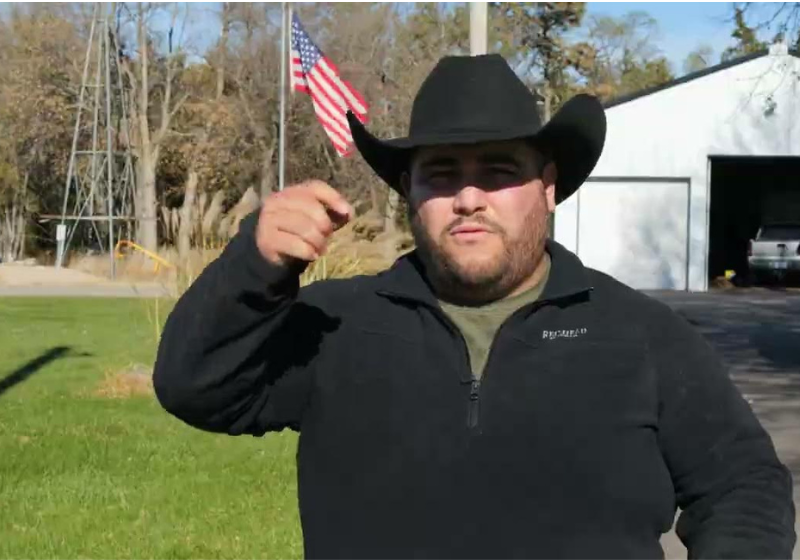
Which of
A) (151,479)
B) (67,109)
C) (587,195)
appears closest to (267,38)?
(67,109)

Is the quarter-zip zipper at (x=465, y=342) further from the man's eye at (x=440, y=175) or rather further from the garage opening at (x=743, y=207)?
the garage opening at (x=743, y=207)

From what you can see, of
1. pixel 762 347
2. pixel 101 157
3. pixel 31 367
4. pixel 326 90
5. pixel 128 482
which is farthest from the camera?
pixel 101 157

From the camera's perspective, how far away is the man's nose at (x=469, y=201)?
2.35 m

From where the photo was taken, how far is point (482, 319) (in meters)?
2.42

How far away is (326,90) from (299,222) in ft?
36.2

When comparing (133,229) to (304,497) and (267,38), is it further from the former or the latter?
(304,497)

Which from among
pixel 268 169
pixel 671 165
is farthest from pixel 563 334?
pixel 268 169

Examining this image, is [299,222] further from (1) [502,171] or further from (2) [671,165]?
(2) [671,165]

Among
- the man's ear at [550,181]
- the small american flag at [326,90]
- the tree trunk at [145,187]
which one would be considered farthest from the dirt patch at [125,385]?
the tree trunk at [145,187]

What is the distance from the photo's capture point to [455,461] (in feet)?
7.41

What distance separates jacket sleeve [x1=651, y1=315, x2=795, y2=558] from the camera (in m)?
2.29

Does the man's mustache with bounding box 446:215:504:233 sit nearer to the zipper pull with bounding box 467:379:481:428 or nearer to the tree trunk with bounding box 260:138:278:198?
the zipper pull with bounding box 467:379:481:428

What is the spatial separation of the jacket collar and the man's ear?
0.09 metres

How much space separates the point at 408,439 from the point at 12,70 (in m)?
43.0
